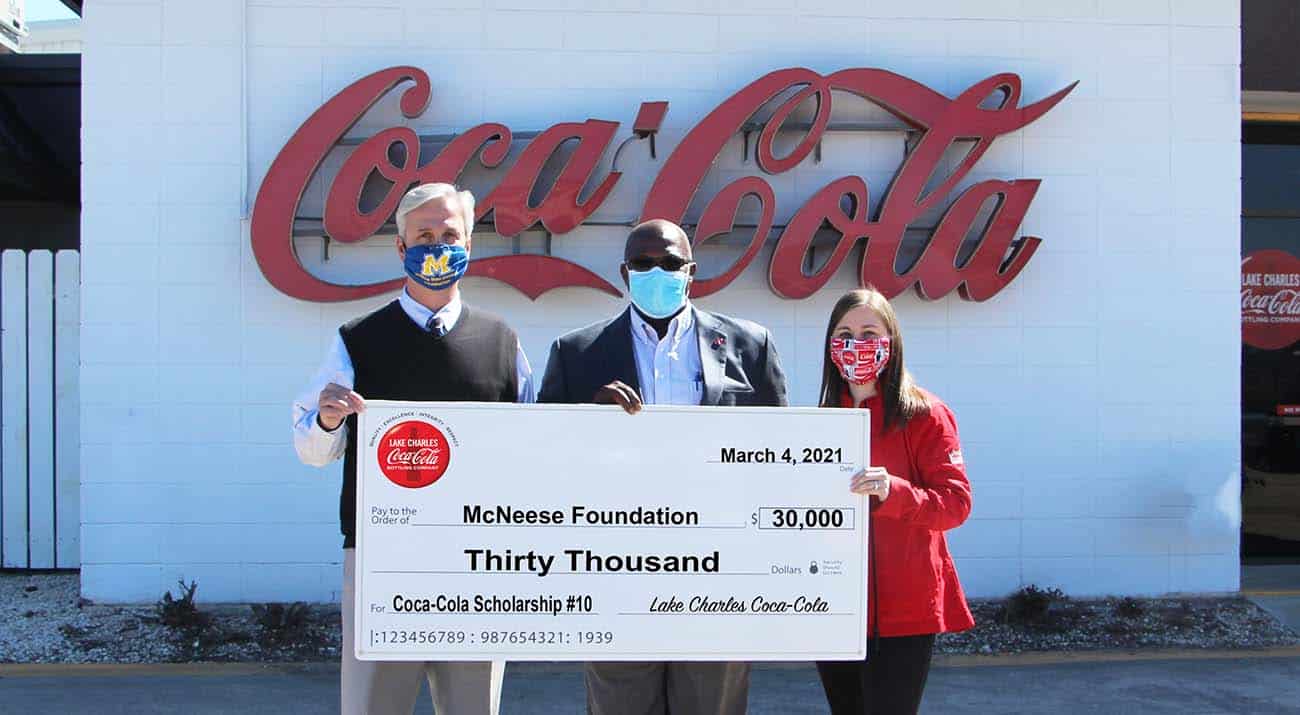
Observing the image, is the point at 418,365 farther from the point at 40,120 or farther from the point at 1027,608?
the point at 40,120

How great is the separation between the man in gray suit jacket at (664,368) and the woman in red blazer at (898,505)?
322 millimetres

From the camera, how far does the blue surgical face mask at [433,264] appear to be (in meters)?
3.59

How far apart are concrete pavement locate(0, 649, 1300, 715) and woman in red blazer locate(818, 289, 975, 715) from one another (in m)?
2.54

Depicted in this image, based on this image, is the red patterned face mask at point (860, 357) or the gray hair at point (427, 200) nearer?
the red patterned face mask at point (860, 357)

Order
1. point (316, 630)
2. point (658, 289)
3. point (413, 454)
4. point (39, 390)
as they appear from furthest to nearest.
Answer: point (39, 390), point (316, 630), point (658, 289), point (413, 454)

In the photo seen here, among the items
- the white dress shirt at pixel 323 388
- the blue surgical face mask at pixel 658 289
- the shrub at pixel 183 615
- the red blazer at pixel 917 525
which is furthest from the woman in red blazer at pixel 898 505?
the shrub at pixel 183 615

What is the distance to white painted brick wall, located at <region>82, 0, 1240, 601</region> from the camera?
23.9ft

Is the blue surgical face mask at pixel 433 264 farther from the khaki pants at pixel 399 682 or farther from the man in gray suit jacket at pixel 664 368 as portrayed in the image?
the khaki pants at pixel 399 682

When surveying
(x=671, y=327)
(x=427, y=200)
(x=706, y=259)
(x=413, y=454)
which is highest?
(x=706, y=259)

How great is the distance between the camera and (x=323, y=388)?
345cm

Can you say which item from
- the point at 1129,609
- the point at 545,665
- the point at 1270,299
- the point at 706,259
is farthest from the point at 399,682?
the point at 1270,299

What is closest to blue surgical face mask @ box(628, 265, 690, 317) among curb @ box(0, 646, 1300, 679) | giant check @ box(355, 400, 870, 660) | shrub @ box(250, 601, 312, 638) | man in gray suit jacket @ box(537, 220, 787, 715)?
man in gray suit jacket @ box(537, 220, 787, 715)

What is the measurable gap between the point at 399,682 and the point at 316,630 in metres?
3.63

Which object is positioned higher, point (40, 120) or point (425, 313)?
point (40, 120)
